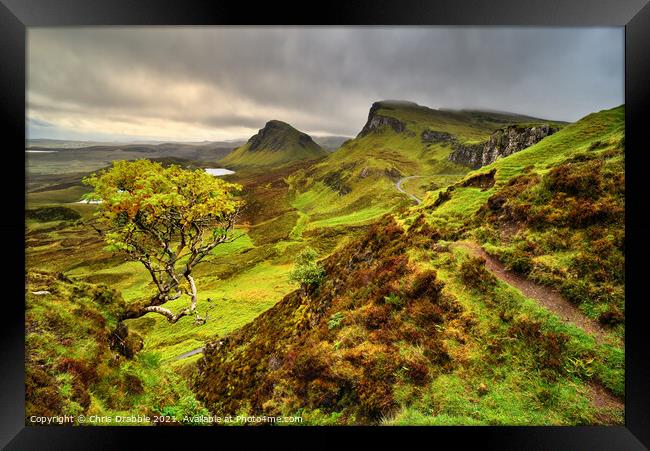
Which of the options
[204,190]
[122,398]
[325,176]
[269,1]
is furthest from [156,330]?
[325,176]

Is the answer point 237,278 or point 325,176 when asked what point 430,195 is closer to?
point 237,278

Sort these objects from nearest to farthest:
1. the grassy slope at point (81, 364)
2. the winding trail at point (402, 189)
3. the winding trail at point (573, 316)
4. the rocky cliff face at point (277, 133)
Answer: the winding trail at point (573, 316)
the grassy slope at point (81, 364)
the rocky cliff face at point (277, 133)
the winding trail at point (402, 189)

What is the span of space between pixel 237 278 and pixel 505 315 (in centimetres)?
1935

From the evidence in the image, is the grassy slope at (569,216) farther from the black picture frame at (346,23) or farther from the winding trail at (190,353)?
the winding trail at (190,353)

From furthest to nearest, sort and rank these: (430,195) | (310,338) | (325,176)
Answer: (325,176)
(430,195)
(310,338)

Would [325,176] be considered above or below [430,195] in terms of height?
above

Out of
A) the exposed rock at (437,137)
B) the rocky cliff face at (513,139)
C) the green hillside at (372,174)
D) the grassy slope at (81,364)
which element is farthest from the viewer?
the exposed rock at (437,137)

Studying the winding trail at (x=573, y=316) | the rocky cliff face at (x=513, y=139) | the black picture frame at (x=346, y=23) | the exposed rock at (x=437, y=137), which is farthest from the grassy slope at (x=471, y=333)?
the exposed rock at (x=437, y=137)

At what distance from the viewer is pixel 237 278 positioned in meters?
20.8

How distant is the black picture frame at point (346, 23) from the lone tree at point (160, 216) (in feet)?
7.07

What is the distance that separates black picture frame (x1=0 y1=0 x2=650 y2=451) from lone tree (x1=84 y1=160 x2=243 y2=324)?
2155 mm

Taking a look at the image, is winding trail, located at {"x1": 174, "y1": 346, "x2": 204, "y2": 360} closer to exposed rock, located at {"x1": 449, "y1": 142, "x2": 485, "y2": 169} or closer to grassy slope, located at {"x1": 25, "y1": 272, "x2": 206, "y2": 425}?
grassy slope, located at {"x1": 25, "y1": 272, "x2": 206, "y2": 425}

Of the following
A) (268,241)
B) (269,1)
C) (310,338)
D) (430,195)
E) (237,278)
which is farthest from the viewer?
(268,241)

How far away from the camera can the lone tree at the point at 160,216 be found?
6816mm
